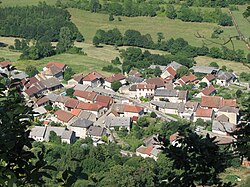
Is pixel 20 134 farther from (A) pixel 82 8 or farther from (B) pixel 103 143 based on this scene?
(A) pixel 82 8

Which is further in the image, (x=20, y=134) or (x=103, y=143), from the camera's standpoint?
(x=103, y=143)

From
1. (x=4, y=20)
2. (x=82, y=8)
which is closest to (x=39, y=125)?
(x=4, y=20)

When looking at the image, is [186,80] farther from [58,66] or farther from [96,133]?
[96,133]

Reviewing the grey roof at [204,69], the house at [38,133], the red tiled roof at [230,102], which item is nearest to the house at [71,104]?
the house at [38,133]

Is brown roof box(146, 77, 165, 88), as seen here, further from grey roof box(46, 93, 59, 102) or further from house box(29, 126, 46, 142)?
house box(29, 126, 46, 142)

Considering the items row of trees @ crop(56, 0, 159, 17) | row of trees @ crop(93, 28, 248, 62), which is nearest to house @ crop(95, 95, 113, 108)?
row of trees @ crop(93, 28, 248, 62)

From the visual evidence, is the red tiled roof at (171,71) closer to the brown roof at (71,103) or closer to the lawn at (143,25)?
the brown roof at (71,103)
